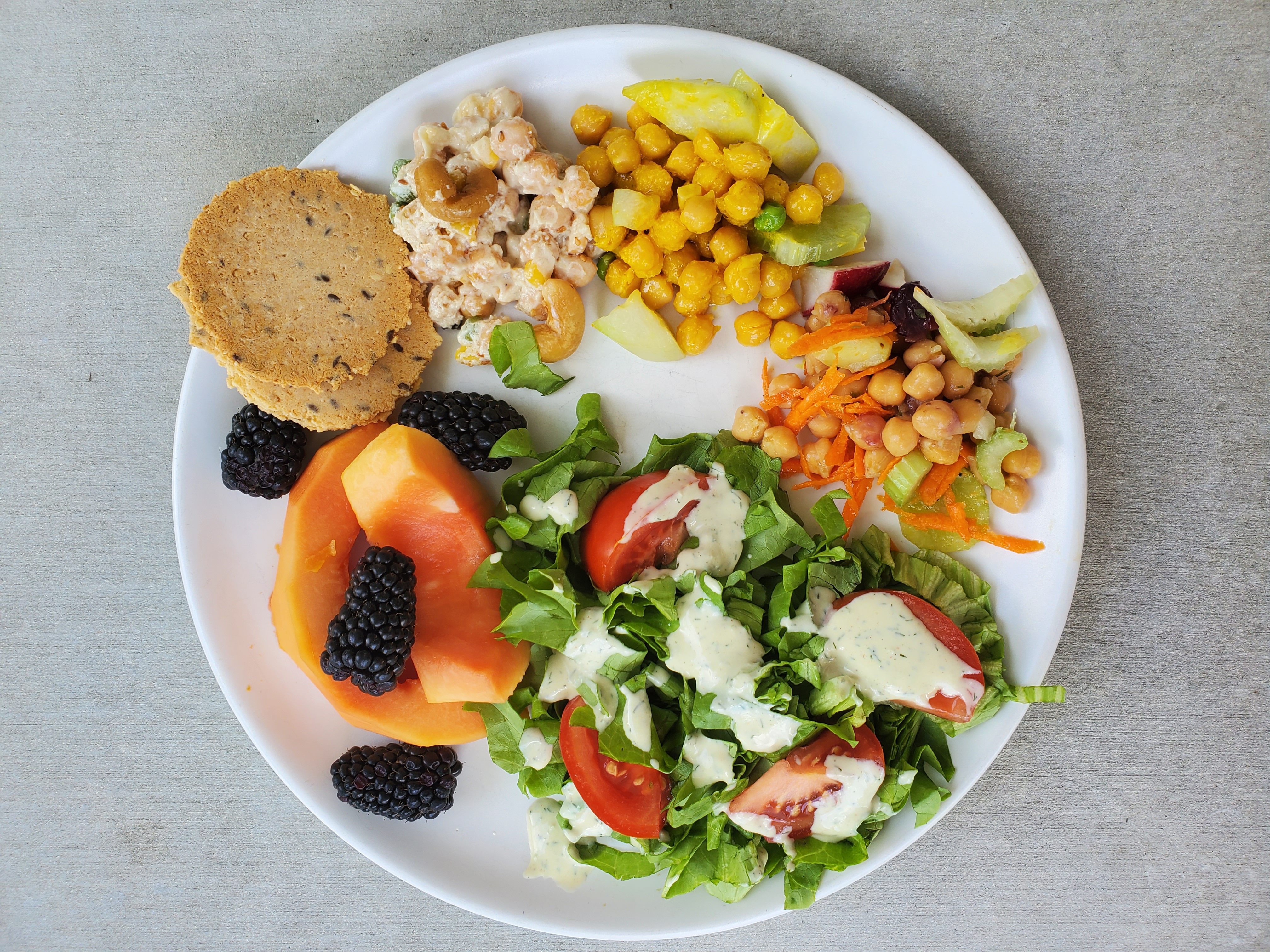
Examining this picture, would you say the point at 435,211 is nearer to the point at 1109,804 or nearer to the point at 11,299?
the point at 11,299

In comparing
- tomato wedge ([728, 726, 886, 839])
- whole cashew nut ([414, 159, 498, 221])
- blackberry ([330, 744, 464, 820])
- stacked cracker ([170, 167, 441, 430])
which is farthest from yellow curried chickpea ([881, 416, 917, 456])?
blackberry ([330, 744, 464, 820])

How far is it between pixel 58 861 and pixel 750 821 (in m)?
2.11

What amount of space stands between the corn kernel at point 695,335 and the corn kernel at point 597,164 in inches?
15.9

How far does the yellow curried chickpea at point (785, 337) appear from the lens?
5.93ft

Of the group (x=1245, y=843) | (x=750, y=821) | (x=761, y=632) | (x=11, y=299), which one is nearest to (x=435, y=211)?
(x=761, y=632)

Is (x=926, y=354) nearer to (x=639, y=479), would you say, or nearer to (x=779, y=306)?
(x=779, y=306)

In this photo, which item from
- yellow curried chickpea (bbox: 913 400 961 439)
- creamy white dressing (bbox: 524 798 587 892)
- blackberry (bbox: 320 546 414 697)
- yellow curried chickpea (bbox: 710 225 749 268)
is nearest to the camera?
blackberry (bbox: 320 546 414 697)

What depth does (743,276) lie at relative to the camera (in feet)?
5.80

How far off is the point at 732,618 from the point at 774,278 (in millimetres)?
823

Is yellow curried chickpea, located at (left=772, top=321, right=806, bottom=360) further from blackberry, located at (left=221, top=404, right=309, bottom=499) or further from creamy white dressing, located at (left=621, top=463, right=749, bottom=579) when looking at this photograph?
blackberry, located at (left=221, top=404, right=309, bottom=499)

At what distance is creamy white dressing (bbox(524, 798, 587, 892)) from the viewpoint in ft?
6.13

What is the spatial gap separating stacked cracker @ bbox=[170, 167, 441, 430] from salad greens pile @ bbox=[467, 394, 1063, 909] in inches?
17.7

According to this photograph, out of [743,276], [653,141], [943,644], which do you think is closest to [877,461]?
[943,644]

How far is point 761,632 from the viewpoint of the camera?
175 centimetres
